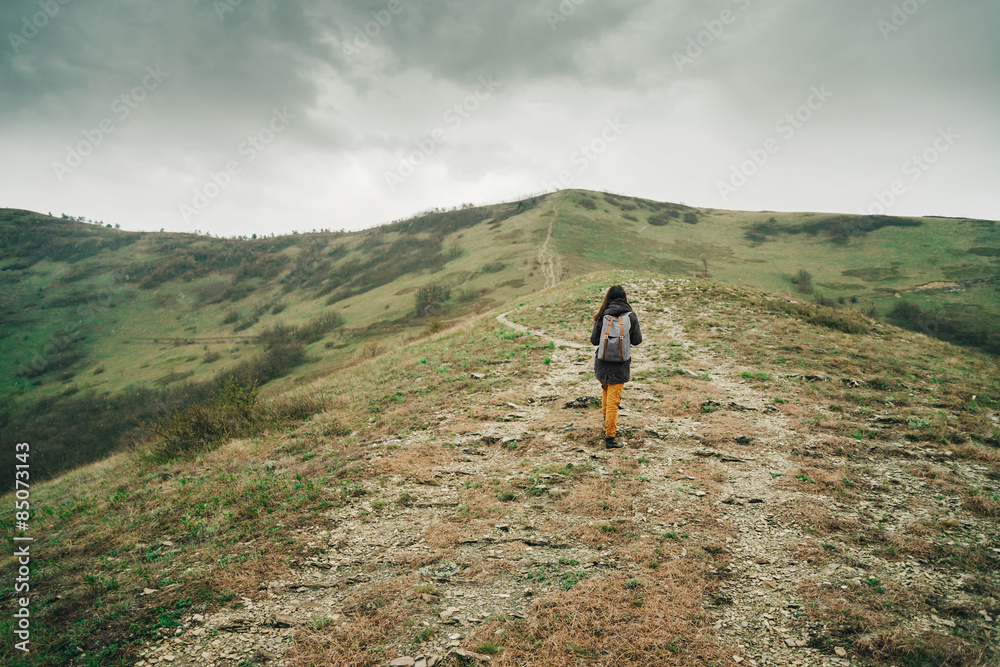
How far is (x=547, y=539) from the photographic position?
5.96m

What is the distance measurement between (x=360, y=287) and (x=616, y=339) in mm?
67492

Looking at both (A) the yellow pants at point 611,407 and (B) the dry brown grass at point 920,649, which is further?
(A) the yellow pants at point 611,407

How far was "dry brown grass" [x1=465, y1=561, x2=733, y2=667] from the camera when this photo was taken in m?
3.88

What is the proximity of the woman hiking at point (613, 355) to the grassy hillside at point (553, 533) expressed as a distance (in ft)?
2.30

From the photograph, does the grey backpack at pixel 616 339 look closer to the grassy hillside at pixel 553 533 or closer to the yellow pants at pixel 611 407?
the yellow pants at pixel 611 407

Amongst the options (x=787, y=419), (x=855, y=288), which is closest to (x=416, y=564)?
(x=787, y=419)

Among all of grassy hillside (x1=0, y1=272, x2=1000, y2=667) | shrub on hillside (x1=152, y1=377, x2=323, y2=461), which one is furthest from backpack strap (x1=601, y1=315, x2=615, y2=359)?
shrub on hillside (x1=152, y1=377, x2=323, y2=461)

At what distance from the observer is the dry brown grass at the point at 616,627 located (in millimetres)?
3877

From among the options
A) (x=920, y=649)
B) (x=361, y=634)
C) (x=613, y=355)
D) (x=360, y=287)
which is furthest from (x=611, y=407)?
(x=360, y=287)

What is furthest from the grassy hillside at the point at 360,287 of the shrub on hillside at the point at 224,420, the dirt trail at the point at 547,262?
the shrub on hillside at the point at 224,420

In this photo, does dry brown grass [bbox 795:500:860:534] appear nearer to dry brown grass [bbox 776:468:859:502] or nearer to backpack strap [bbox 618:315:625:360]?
dry brown grass [bbox 776:468:859:502]

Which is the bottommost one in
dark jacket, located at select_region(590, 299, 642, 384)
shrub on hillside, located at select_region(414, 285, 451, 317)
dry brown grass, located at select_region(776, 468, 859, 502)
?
dry brown grass, located at select_region(776, 468, 859, 502)

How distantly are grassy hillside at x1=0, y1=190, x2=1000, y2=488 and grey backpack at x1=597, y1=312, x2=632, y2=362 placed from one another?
80.8 feet

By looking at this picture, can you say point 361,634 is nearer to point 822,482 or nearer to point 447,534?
point 447,534
